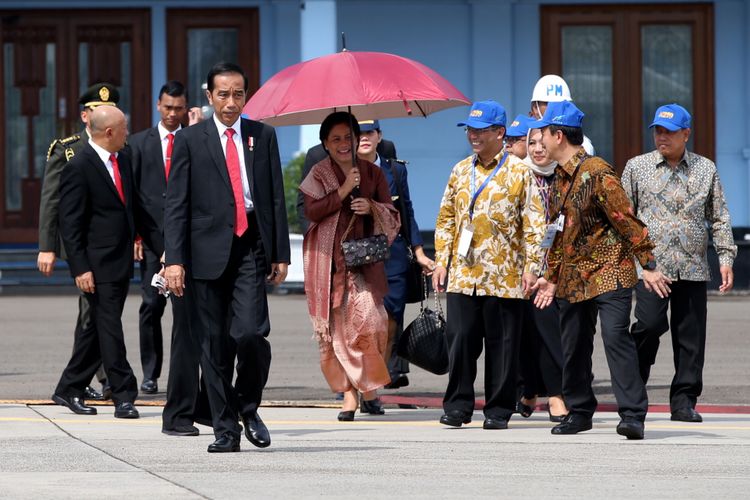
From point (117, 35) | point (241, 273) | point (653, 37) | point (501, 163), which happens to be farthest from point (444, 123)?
point (241, 273)

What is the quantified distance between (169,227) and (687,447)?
278 centimetres

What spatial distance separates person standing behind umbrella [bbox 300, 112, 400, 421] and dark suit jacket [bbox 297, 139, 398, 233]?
0.86 feet

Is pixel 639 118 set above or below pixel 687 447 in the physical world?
above

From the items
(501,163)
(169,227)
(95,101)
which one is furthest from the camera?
(95,101)

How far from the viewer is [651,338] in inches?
401

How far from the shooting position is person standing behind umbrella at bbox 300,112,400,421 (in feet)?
32.4

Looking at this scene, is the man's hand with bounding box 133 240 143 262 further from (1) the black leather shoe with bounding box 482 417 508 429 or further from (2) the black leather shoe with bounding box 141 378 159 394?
(1) the black leather shoe with bounding box 482 417 508 429

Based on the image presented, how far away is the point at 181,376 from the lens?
9188mm

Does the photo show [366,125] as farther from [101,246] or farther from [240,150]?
[240,150]

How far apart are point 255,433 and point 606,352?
1899 mm

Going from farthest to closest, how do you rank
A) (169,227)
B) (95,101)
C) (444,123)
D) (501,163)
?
(444,123) → (95,101) → (501,163) → (169,227)

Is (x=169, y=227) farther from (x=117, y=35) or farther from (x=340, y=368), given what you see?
(x=117, y=35)

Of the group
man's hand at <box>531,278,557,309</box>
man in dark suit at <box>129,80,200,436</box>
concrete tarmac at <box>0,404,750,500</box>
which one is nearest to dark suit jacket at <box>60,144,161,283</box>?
man in dark suit at <box>129,80,200,436</box>

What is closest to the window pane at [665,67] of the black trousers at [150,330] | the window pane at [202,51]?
the window pane at [202,51]
